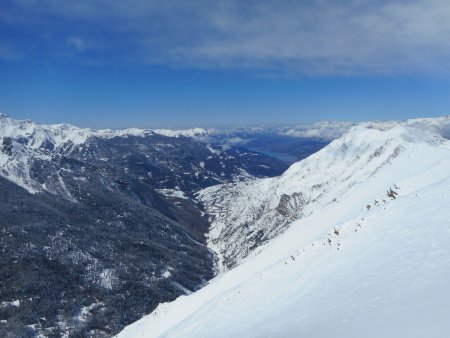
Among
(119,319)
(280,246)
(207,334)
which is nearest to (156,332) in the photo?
(207,334)

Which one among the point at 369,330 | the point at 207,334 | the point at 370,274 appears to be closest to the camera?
the point at 369,330

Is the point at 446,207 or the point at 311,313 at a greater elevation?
the point at 446,207

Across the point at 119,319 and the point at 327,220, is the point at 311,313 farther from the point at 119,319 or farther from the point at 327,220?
the point at 119,319

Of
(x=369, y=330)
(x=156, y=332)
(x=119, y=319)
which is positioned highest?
(x=369, y=330)

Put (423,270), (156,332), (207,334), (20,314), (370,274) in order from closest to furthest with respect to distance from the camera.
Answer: (423,270) < (370,274) < (207,334) < (156,332) < (20,314)

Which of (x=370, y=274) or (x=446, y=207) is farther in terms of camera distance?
(x=446, y=207)

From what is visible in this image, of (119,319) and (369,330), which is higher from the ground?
(369,330)

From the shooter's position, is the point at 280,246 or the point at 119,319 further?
the point at 119,319

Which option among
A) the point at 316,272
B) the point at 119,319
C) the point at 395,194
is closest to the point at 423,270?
the point at 316,272

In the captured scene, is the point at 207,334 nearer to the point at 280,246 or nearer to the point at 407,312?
the point at 407,312
